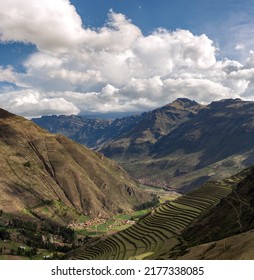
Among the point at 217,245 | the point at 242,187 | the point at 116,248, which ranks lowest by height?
the point at 116,248

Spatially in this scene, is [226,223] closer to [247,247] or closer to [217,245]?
[217,245]

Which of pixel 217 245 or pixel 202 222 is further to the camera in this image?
pixel 202 222

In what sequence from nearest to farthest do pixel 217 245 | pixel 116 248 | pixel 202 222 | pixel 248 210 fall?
pixel 217 245
pixel 248 210
pixel 202 222
pixel 116 248

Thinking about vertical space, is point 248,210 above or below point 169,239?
above

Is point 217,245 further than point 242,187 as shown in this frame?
No

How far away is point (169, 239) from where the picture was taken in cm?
16538
